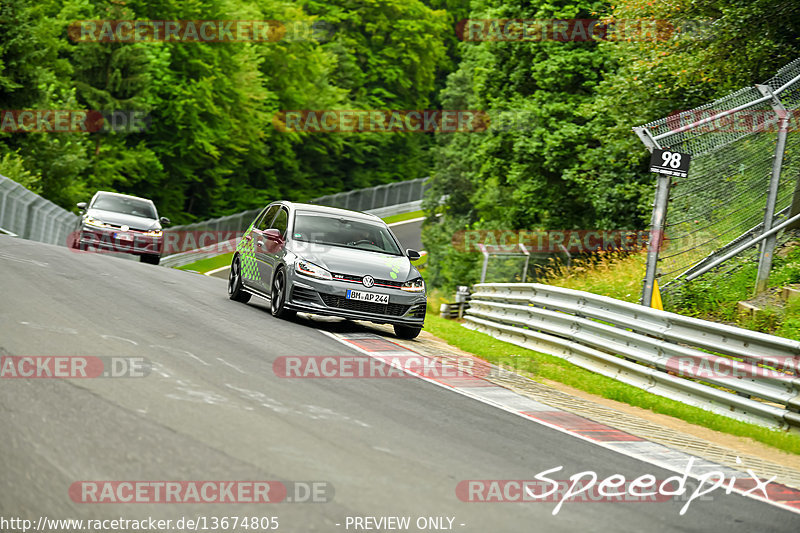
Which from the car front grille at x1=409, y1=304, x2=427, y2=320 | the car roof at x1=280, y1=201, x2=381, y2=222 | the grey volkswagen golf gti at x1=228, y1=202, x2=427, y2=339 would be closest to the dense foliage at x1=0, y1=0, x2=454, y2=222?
the car roof at x1=280, y1=201, x2=381, y2=222

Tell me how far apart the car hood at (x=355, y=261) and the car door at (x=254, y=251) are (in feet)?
4.21

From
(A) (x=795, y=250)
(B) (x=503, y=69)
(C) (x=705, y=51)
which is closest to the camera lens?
(A) (x=795, y=250)

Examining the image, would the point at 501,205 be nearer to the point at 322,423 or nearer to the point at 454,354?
the point at 454,354

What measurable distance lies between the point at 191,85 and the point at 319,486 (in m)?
46.1

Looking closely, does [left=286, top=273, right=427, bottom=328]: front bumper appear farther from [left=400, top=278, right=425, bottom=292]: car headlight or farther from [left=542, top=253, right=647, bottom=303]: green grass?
[left=542, top=253, right=647, bottom=303]: green grass

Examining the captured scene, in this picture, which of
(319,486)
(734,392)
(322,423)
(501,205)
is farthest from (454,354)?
(501,205)

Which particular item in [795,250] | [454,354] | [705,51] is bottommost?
[454,354]

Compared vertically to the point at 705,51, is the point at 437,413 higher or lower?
lower

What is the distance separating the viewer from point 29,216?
1200 inches

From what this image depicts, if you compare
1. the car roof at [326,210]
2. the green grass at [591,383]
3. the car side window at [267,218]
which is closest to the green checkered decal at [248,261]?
the car side window at [267,218]

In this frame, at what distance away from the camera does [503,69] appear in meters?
32.8

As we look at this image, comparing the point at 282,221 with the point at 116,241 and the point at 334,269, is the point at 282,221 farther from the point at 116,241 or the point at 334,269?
the point at 116,241

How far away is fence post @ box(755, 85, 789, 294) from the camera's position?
13172mm

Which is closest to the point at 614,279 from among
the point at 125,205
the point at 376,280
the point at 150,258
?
the point at 376,280
